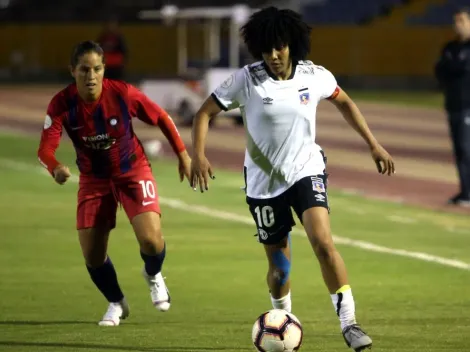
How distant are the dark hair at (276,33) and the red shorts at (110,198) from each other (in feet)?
5.09

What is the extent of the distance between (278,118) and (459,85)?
8877 millimetres

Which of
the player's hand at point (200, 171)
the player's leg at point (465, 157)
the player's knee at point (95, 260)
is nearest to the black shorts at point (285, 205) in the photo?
the player's hand at point (200, 171)

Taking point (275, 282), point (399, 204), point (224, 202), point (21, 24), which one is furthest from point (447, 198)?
point (21, 24)

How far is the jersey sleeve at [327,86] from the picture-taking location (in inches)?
346

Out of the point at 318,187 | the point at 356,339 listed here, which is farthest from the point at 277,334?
the point at 318,187

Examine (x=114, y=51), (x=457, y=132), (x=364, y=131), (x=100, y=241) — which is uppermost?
(x=364, y=131)

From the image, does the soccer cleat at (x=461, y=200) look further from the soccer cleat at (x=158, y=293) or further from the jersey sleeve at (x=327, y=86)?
the jersey sleeve at (x=327, y=86)

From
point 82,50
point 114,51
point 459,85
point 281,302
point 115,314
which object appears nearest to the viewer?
point 281,302

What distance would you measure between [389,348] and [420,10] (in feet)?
136

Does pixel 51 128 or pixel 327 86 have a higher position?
pixel 327 86

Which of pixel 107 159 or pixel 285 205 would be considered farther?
pixel 107 159

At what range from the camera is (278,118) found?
8.64 m

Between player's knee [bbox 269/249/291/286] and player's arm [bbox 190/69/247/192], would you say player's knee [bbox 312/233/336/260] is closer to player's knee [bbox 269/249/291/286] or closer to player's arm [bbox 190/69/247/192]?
player's knee [bbox 269/249/291/286]

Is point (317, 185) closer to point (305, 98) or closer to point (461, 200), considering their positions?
point (305, 98)
